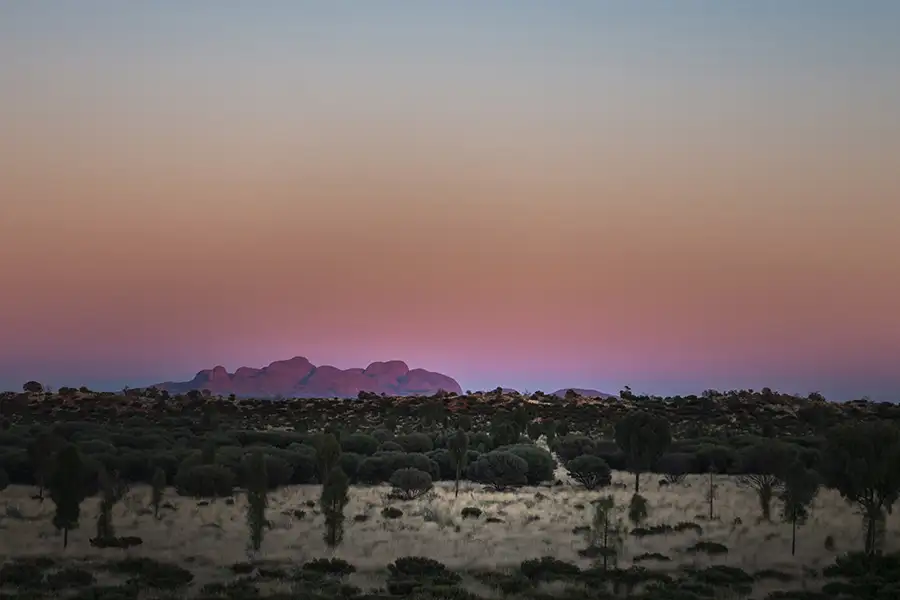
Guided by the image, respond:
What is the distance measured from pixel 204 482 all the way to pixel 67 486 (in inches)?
366

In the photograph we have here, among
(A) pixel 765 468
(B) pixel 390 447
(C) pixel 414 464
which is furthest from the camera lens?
(B) pixel 390 447

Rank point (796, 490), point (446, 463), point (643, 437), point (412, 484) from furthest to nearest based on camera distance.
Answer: point (446, 463)
point (643, 437)
point (412, 484)
point (796, 490)

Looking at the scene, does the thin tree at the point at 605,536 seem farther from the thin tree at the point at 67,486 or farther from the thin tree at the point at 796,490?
the thin tree at the point at 67,486

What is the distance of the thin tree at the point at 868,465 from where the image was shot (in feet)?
81.3

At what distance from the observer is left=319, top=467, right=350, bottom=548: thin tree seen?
80.4ft

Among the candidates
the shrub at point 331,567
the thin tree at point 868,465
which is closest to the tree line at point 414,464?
the thin tree at point 868,465

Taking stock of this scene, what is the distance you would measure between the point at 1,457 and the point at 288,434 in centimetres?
1656

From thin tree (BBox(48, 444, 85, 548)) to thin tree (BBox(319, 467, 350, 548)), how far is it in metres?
6.55

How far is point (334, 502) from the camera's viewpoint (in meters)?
25.3

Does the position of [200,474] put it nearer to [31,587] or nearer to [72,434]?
[31,587]

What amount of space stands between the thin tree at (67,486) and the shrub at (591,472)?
68.9ft

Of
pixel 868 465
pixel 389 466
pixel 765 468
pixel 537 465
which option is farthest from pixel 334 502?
pixel 765 468

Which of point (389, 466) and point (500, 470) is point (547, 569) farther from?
point (389, 466)

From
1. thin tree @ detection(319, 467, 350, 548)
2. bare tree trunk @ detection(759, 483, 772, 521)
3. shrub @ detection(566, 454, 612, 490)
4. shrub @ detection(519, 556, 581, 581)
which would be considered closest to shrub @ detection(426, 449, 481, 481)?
shrub @ detection(566, 454, 612, 490)
